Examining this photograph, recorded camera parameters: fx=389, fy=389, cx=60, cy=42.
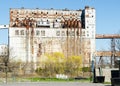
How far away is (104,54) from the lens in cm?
9312

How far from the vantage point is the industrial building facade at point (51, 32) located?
94562mm

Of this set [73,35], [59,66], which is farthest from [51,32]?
[59,66]

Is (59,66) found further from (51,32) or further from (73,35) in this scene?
(73,35)

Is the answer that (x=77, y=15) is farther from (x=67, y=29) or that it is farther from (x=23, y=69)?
(x=23, y=69)

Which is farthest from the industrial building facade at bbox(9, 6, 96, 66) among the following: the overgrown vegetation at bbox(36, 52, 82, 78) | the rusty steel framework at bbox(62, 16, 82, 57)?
the overgrown vegetation at bbox(36, 52, 82, 78)

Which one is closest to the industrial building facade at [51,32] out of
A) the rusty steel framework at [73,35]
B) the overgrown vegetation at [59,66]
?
the rusty steel framework at [73,35]

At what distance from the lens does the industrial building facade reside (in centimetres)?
9456

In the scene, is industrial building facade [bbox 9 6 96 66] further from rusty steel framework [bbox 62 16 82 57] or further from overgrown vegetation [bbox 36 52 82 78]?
overgrown vegetation [bbox 36 52 82 78]

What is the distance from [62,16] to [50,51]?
1086 centimetres

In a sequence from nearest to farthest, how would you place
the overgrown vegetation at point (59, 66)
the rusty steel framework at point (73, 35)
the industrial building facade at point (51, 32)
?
the overgrown vegetation at point (59, 66), the industrial building facade at point (51, 32), the rusty steel framework at point (73, 35)

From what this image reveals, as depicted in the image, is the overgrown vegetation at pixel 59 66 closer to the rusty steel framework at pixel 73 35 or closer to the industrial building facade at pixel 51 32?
the industrial building facade at pixel 51 32

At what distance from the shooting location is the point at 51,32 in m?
96.9

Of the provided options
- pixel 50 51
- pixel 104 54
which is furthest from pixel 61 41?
pixel 104 54

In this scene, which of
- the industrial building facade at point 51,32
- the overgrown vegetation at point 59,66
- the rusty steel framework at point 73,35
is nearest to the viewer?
the overgrown vegetation at point 59,66
